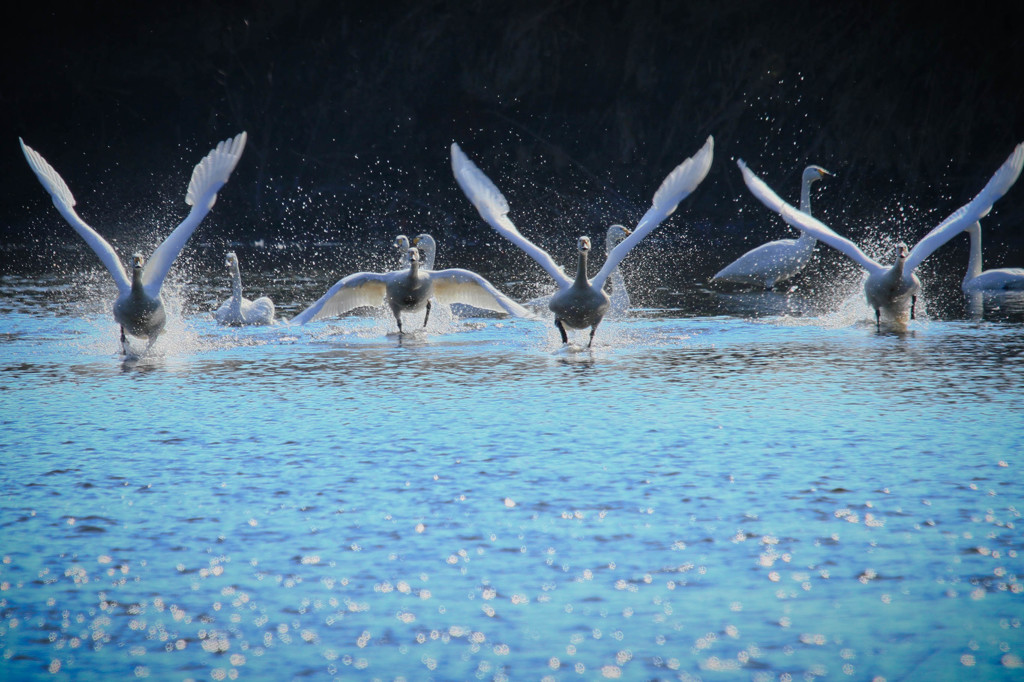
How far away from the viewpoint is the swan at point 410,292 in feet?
46.9

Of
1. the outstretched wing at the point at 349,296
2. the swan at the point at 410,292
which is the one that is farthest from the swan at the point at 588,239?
the outstretched wing at the point at 349,296

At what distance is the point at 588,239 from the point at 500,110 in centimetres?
3456

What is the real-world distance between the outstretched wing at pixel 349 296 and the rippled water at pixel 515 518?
2.21 metres

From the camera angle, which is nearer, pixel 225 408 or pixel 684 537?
pixel 684 537

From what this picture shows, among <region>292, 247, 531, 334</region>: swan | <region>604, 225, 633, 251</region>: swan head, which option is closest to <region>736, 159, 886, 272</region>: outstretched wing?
<region>604, 225, 633, 251</region>: swan head

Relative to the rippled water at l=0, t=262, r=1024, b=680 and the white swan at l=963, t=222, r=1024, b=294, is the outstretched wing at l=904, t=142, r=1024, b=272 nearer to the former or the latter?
the rippled water at l=0, t=262, r=1024, b=680

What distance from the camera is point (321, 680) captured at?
4.61 m

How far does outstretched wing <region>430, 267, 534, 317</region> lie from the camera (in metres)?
14.6

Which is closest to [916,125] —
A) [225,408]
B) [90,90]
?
[90,90]

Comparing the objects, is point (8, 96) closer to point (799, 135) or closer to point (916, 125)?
point (799, 135)

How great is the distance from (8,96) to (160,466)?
1729 inches

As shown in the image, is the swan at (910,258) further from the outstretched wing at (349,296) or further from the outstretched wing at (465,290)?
the outstretched wing at (349,296)

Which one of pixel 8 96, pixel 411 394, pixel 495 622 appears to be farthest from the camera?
pixel 8 96

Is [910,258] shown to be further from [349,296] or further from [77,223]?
[77,223]
